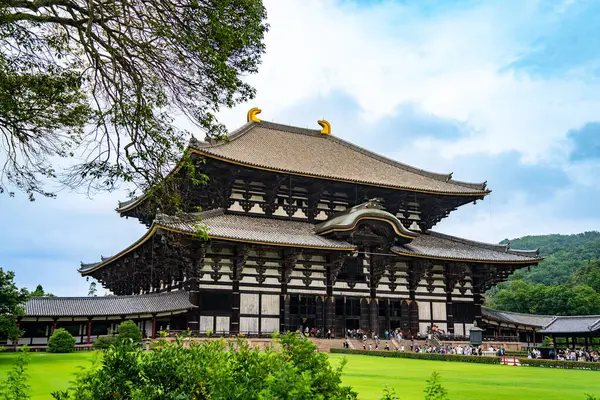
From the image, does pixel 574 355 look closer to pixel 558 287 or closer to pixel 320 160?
pixel 320 160

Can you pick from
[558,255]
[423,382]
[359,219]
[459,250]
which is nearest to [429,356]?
[359,219]

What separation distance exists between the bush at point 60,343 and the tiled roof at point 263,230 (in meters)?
8.63

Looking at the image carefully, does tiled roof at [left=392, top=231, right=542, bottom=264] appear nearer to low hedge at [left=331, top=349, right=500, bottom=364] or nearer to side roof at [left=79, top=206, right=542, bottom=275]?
side roof at [left=79, top=206, right=542, bottom=275]

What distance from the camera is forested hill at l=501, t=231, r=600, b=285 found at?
11888cm

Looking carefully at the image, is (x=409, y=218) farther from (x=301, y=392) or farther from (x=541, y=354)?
(x=301, y=392)

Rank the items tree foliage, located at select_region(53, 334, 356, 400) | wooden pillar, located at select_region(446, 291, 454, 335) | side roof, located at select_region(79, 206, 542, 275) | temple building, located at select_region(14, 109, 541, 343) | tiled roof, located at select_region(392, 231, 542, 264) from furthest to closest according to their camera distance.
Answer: wooden pillar, located at select_region(446, 291, 454, 335) → tiled roof, located at select_region(392, 231, 542, 264) → temple building, located at select_region(14, 109, 541, 343) → side roof, located at select_region(79, 206, 542, 275) → tree foliage, located at select_region(53, 334, 356, 400)

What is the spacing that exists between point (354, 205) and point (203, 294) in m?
13.7

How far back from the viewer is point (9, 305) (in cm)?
2845

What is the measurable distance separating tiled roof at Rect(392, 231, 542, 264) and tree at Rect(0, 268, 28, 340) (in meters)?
23.1

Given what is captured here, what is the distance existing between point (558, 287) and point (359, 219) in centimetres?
5406

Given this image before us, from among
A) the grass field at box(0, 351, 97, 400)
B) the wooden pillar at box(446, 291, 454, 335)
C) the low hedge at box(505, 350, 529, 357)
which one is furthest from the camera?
the wooden pillar at box(446, 291, 454, 335)

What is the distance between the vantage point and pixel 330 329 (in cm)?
3841

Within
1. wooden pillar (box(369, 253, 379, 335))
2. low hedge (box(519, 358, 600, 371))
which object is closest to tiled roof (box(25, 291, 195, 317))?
wooden pillar (box(369, 253, 379, 335))

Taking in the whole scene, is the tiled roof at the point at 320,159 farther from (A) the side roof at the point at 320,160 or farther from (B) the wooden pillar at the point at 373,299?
(B) the wooden pillar at the point at 373,299
